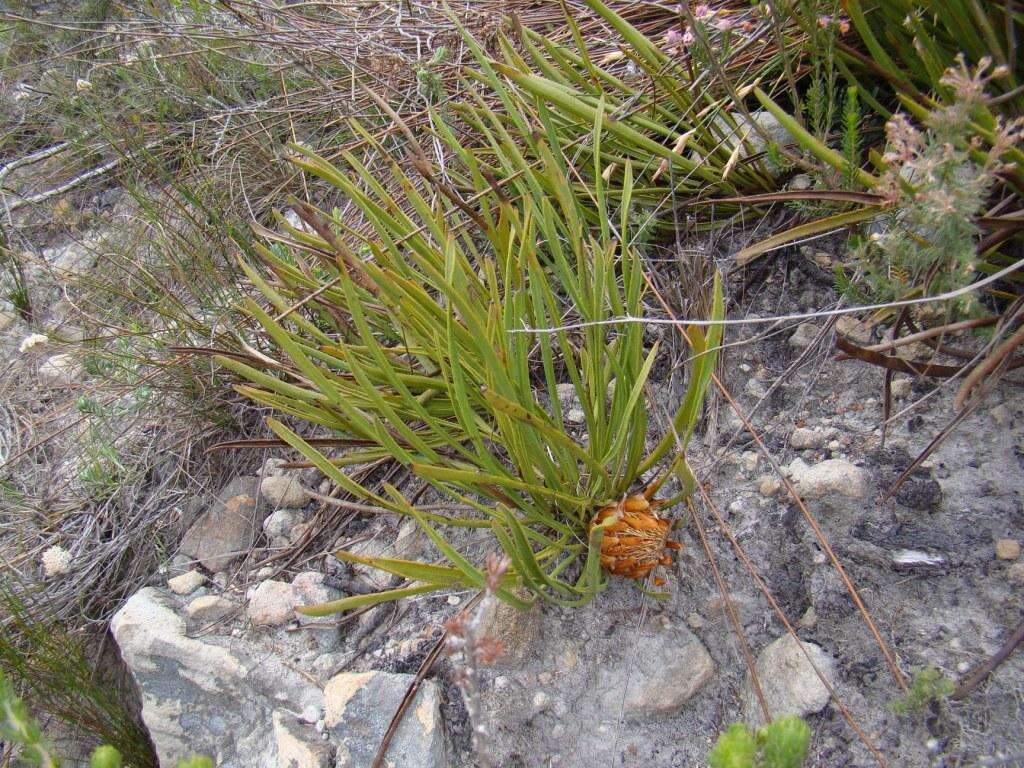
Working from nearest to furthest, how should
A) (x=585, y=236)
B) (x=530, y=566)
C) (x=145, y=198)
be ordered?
(x=530, y=566) < (x=585, y=236) < (x=145, y=198)

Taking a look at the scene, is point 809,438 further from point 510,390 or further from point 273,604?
point 273,604

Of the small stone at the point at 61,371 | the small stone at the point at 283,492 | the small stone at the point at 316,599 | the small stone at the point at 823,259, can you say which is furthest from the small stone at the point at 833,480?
the small stone at the point at 61,371

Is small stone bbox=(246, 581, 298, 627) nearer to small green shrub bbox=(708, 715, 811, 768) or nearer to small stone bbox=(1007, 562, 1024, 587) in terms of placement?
small green shrub bbox=(708, 715, 811, 768)

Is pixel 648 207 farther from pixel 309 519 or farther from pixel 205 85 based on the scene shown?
pixel 205 85

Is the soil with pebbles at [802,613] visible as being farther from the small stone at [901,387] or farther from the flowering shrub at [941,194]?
the flowering shrub at [941,194]

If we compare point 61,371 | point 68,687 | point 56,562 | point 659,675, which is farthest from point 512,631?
point 61,371

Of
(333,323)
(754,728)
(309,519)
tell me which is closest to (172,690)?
(309,519)
